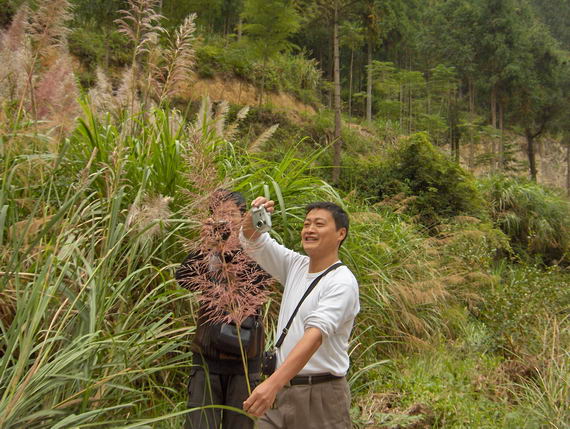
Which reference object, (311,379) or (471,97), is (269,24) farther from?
(471,97)

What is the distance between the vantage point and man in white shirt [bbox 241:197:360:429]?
1.97m

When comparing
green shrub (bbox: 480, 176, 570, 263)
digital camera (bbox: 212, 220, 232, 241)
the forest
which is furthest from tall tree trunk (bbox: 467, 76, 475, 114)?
digital camera (bbox: 212, 220, 232, 241)

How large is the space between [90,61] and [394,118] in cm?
1569

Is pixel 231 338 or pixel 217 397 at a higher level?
pixel 231 338

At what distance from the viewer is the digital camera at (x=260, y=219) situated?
2027 mm

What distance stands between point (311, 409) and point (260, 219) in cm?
82

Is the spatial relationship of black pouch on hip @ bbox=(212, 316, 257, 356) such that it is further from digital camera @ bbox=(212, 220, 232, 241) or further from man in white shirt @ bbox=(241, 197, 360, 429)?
digital camera @ bbox=(212, 220, 232, 241)

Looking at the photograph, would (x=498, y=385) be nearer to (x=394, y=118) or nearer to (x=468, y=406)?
(x=468, y=406)

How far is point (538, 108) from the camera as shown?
24.2 m

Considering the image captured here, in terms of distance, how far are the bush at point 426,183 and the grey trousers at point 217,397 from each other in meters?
7.01

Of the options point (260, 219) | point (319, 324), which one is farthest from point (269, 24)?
point (319, 324)

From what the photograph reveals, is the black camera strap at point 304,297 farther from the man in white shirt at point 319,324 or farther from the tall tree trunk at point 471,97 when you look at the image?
the tall tree trunk at point 471,97

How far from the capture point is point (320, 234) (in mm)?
2166

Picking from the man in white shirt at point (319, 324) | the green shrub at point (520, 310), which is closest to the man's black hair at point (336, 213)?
the man in white shirt at point (319, 324)
